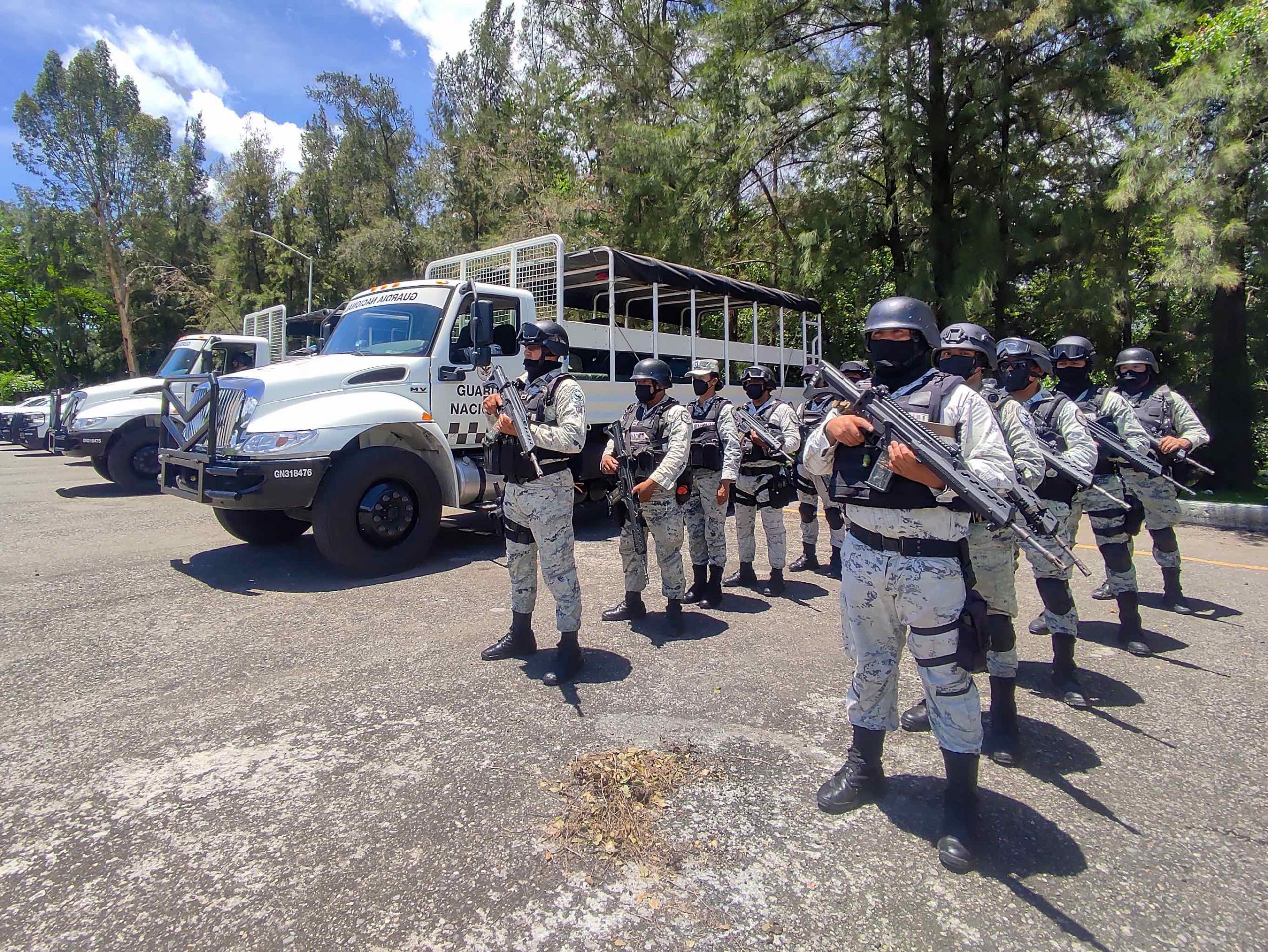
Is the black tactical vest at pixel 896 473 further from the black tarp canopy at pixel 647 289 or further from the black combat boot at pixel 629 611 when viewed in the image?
the black tarp canopy at pixel 647 289

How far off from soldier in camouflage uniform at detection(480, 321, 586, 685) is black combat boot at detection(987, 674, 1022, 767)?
7.02 feet

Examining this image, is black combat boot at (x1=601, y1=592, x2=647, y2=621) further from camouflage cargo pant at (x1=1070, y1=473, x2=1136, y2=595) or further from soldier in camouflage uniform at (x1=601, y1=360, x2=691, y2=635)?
camouflage cargo pant at (x1=1070, y1=473, x2=1136, y2=595)

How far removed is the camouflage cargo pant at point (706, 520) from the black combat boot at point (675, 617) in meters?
0.66

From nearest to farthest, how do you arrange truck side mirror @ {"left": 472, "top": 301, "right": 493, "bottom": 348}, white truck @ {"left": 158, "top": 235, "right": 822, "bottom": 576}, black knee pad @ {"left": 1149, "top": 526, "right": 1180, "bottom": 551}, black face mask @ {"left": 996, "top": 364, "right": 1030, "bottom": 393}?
black face mask @ {"left": 996, "top": 364, "right": 1030, "bottom": 393}
black knee pad @ {"left": 1149, "top": 526, "right": 1180, "bottom": 551}
white truck @ {"left": 158, "top": 235, "right": 822, "bottom": 576}
truck side mirror @ {"left": 472, "top": 301, "right": 493, "bottom": 348}

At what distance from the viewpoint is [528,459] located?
12.9ft

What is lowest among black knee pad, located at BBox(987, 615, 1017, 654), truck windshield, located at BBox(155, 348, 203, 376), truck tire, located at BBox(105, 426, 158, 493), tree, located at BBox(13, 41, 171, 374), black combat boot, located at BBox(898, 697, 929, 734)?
black combat boot, located at BBox(898, 697, 929, 734)

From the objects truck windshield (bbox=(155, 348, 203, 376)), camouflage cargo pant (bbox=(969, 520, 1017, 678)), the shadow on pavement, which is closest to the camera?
the shadow on pavement

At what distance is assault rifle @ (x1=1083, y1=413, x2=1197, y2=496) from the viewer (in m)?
4.77

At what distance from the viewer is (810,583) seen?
6.30m

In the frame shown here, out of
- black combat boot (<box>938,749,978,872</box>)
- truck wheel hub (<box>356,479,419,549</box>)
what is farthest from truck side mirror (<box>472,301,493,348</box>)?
black combat boot (<box>938,749,978,872</box>)

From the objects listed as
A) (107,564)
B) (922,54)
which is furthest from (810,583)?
(922,54)

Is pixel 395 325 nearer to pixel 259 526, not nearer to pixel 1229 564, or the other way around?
pixel 259 526

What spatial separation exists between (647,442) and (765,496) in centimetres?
146

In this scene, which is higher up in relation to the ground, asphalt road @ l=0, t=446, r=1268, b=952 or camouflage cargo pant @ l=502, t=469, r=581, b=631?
camouflage cargo pant @ l=502, t=469, r=581, b=631
